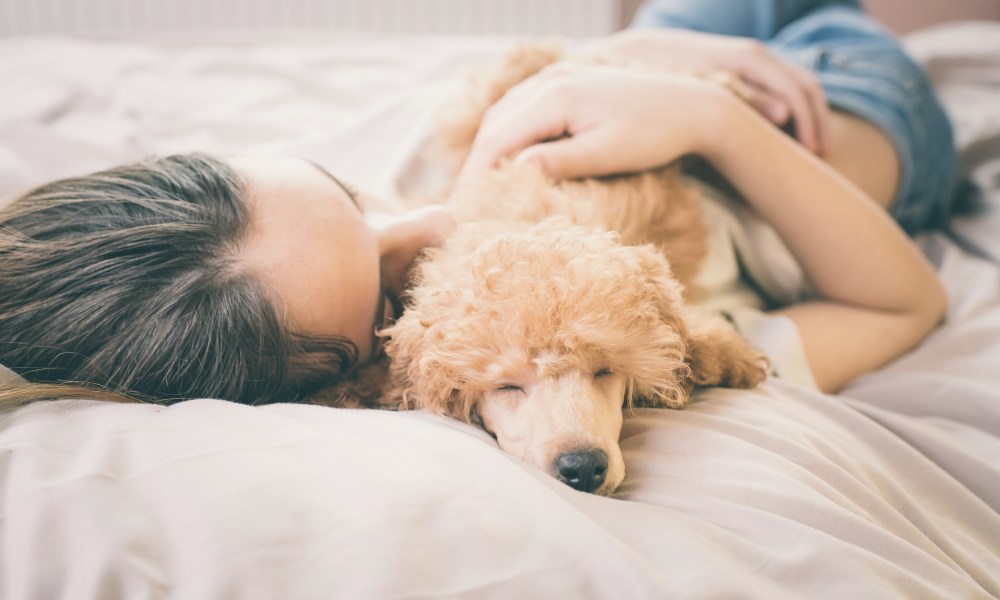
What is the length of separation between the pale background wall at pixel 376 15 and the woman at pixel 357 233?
1.87m

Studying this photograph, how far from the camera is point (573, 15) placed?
3379 mm

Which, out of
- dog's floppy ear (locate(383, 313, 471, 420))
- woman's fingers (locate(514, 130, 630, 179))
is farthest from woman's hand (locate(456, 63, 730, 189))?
dog's floppy ear (locate(383, 313, 471, 420))

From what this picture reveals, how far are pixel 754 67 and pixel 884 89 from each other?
343 millimetres

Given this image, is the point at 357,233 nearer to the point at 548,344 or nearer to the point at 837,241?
the point at 548,344

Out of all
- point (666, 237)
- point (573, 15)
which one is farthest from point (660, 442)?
point (573, 15)

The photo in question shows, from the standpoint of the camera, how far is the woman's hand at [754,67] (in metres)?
1.47

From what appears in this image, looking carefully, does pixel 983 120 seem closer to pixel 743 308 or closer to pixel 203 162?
pixel 743 308

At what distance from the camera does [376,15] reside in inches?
129

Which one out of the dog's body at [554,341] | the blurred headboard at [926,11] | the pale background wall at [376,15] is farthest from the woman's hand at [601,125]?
the blurred headboard at [926,11]

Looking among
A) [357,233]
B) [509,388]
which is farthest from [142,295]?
[509,388]

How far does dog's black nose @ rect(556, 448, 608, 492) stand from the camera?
0.72 meters

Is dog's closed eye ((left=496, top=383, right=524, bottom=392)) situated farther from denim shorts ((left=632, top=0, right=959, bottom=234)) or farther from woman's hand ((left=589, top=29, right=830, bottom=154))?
denim shorts ((left=632, top=0, right=959, bottom=234))

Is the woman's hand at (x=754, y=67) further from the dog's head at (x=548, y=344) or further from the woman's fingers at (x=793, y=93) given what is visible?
the dog's head at (x=548, y=344)

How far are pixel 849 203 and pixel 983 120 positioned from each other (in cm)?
102
